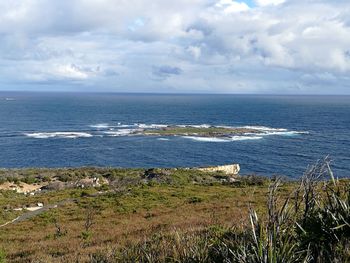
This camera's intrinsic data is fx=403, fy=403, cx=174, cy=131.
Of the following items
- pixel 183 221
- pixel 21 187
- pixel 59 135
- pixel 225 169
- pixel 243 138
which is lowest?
pixel 225 169

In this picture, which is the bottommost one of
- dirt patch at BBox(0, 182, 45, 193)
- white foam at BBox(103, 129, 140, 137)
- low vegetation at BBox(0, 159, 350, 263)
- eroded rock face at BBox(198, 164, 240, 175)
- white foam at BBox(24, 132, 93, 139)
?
eroded rock face at BBox(198, 164, 240, 175)

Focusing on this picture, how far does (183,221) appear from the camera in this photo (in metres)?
20.7

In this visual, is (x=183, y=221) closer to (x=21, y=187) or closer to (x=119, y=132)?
(x=21, y=187)

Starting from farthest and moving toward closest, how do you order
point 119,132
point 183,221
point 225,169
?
point 119,132 < point 225,169 < point 183,221

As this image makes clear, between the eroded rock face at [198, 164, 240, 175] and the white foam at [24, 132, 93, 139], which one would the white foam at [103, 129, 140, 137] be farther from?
the eroded rock face at [198, 164, 240, 175]

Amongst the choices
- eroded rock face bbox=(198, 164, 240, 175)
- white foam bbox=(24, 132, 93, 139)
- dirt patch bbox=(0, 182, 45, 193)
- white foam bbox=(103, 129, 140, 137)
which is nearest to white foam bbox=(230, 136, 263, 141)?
white foam bbox=(103, 129, 140, 137)

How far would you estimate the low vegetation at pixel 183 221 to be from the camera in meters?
6.48

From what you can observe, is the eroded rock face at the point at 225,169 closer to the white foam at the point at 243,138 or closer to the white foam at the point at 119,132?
the white foam at the point at 243,138

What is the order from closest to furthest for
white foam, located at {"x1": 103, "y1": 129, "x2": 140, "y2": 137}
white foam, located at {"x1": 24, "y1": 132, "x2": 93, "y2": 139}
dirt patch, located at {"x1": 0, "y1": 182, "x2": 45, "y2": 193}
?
dirt patch, located at {"x1": 0, "y1": 182, "x2": 45, "y2": 193} → white foam, located at {"x1": 24, "y1": 132, "x2": 93, "y2": 139} → white foam, located at {"x1": 103, "y1": 129, "x2": 140, "y2": 137}

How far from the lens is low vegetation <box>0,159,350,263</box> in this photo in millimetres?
6480

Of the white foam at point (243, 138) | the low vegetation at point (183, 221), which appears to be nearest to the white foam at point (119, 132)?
the white foam at point (243, 138)

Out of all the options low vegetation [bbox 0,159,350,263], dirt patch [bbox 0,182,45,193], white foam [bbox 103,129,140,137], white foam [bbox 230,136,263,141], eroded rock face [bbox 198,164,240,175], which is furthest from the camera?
white foam [bbox 103,129,140,137]

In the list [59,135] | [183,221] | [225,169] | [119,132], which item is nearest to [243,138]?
[119,132]

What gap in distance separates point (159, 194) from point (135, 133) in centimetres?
6922
